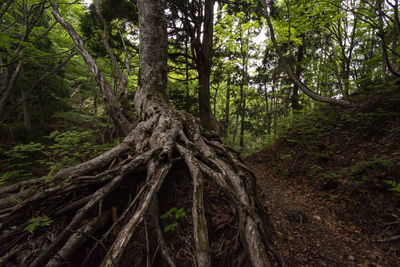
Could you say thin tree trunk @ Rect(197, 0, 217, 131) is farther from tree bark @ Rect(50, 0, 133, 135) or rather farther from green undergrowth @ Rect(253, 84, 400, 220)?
tree bark @ Rect(50, 0, 133, 135)

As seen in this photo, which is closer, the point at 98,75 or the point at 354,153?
the point at 98,75

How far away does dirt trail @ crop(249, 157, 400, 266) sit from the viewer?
229 cm

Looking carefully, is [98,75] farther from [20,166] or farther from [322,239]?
[322,239]

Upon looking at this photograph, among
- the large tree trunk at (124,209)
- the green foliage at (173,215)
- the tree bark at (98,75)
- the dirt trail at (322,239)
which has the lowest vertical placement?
the dirt trail at (322,239)

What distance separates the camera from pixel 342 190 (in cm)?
390

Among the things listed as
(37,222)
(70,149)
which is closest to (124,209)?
(37,222)

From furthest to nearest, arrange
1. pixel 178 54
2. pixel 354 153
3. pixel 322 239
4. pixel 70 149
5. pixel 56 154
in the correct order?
pixel 178 54 → pixel 354 153 → pixel 56 154 → pixel 70 149 → pixel 322 239

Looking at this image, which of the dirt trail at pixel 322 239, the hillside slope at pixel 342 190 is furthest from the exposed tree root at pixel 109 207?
the hillside slope at pixel 342 190

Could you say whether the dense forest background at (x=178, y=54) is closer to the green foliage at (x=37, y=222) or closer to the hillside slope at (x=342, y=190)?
the hillside slope at (x=342, y=190)

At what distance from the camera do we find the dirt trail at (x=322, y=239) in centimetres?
229

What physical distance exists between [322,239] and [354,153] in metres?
3.25

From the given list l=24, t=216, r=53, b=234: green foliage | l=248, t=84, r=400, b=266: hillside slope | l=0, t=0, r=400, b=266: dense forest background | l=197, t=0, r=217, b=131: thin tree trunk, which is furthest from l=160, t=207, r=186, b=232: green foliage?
l=197, t=0, r=217, b=131: thin tree trunk

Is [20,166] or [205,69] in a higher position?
[205,69]

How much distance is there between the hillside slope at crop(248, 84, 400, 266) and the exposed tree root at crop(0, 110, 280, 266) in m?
1.22
